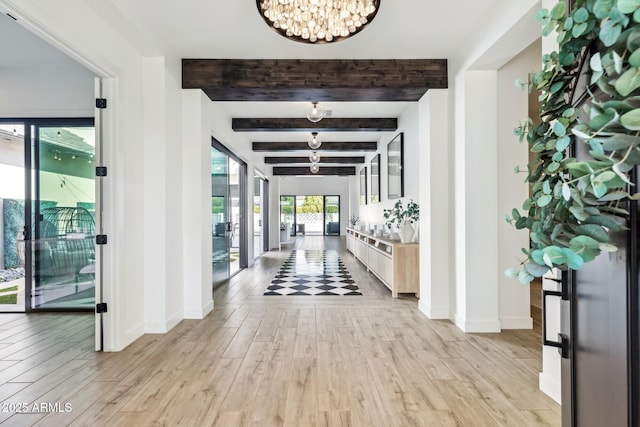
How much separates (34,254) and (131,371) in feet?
8.28

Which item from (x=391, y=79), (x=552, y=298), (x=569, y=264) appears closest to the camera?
(x=569, y=264)

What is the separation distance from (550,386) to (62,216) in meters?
5.08

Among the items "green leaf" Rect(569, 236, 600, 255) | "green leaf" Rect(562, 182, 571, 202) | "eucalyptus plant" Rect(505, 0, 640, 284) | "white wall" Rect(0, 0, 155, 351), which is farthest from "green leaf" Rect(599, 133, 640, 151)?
"white wall" Rect(0, 0, 155, 351)

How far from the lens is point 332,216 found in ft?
52.2

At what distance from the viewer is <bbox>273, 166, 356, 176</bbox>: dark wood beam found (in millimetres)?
11352

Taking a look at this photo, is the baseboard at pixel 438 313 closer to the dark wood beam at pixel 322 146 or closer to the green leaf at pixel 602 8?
the green leaf at pixel 602 8

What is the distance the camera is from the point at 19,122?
3945mm

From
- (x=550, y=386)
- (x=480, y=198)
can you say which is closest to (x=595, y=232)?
(x=550, y=386)

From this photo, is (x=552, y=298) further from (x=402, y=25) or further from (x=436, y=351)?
(x=402, y=25)

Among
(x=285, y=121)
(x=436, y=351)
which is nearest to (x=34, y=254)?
(x=285, y=121)

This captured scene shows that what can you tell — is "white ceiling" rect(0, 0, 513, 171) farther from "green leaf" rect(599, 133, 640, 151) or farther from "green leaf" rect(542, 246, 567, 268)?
"green leaf" rect(542, 246, 567, 268)

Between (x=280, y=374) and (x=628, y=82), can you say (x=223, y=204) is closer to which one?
(x=280, y=374)

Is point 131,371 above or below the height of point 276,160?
below

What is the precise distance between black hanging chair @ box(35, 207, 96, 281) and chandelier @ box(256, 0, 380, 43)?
3.25 meters
